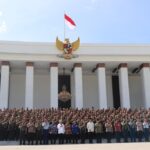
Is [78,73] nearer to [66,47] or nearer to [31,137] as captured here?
[66,47]

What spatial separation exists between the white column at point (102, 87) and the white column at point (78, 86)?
4.90ft

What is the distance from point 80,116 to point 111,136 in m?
2.13

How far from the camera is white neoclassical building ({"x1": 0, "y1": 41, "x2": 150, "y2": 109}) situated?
92.2ft

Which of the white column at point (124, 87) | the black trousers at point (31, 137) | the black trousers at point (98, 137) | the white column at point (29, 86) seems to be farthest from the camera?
the white column at point (124, 87)

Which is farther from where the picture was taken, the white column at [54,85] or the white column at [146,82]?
the white column at [146,82]

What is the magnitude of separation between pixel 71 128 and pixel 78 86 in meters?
10.8

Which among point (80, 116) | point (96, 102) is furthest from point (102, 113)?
point (96, 102)

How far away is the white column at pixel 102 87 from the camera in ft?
92.8

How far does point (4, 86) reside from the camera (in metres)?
27.4

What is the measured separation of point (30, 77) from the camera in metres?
28.2

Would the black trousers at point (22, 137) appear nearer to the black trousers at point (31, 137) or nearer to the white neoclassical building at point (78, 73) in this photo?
the black trousers at point (31, 137)

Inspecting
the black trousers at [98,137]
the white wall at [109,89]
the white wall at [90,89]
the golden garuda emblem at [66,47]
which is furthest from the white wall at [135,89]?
the black trousers at [98,137]

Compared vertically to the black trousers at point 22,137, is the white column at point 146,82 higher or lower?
higher

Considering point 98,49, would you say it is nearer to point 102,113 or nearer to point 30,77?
point 30,77
